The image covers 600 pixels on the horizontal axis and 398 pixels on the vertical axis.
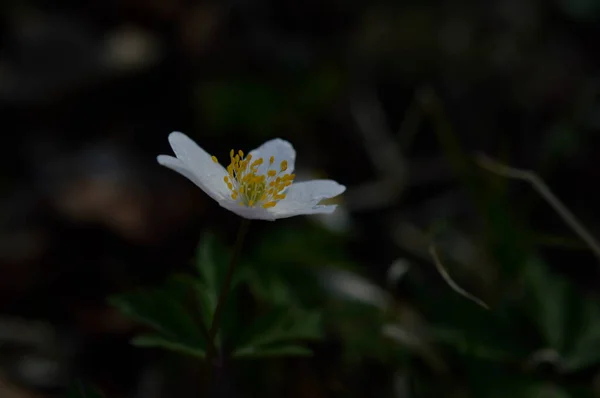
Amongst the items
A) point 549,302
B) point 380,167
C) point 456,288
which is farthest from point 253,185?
point 380,167

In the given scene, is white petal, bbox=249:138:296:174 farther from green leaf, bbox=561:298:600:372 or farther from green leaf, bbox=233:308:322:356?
green leaf, bbox=561:298:600:372

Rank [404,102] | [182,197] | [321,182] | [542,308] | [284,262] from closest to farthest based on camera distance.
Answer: [321,182] < [542,308] < [284,262] < [182,197] < [404,102]

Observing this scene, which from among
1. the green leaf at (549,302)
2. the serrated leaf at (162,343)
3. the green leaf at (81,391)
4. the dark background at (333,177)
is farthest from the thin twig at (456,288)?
the green leaf at (81,391)

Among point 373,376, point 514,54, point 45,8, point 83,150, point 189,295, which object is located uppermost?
point 45,8

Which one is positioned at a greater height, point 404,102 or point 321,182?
point 404,102

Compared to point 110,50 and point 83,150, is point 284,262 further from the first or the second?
point 110,50

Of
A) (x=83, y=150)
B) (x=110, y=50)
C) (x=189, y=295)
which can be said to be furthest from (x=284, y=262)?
(x=110, y=50)

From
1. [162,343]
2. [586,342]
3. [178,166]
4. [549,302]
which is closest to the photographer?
[178,166]

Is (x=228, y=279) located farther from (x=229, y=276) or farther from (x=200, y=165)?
(x=200, y=165)
